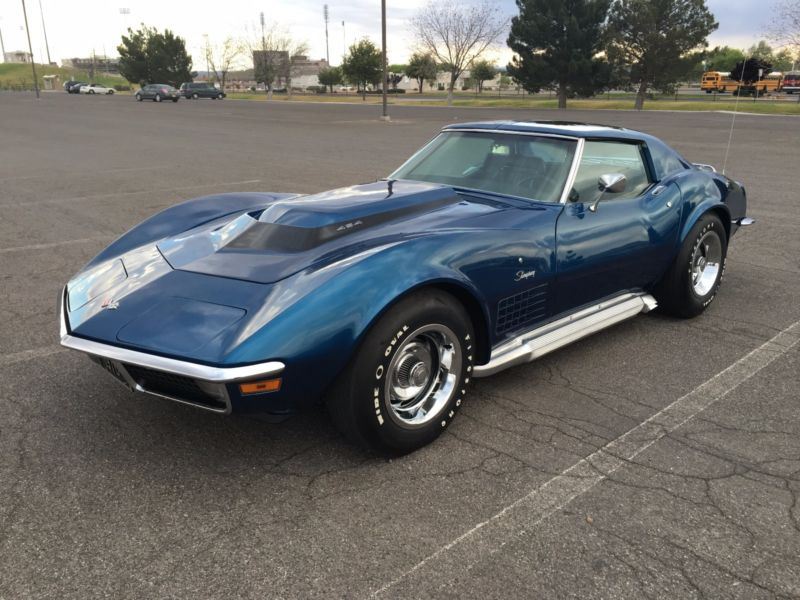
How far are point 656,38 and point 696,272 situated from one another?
4323 cm

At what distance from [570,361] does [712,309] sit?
1.65m

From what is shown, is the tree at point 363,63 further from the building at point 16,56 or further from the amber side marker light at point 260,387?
the building at point 16,56

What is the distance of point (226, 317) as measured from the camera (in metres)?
2.55

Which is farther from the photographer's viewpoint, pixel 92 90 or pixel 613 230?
pixel 92 90

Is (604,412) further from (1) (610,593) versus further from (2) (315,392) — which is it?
(2) (315,392)

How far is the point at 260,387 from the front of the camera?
2.41m

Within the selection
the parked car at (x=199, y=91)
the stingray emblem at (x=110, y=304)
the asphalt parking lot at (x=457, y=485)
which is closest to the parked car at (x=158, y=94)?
the parked car at (x=199, y=91)

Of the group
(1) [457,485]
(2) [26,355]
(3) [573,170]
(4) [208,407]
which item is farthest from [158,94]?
(1) [457,485]

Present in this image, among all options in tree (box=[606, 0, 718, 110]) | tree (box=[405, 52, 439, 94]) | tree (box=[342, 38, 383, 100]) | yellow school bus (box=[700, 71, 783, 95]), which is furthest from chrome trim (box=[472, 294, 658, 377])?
tree (box=[342, 38, 383, 100])

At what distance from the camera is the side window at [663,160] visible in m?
4.43

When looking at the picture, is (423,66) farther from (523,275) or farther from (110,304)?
(110,304)

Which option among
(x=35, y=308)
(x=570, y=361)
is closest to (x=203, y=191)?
(x=35, y=308)

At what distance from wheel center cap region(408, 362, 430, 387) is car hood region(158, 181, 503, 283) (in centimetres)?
56

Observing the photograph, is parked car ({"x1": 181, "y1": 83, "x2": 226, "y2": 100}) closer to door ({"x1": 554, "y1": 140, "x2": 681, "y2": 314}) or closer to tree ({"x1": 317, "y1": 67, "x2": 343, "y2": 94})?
tree ({"x1": 317, "y1": 67, "x2": 343, "y2": 94})
